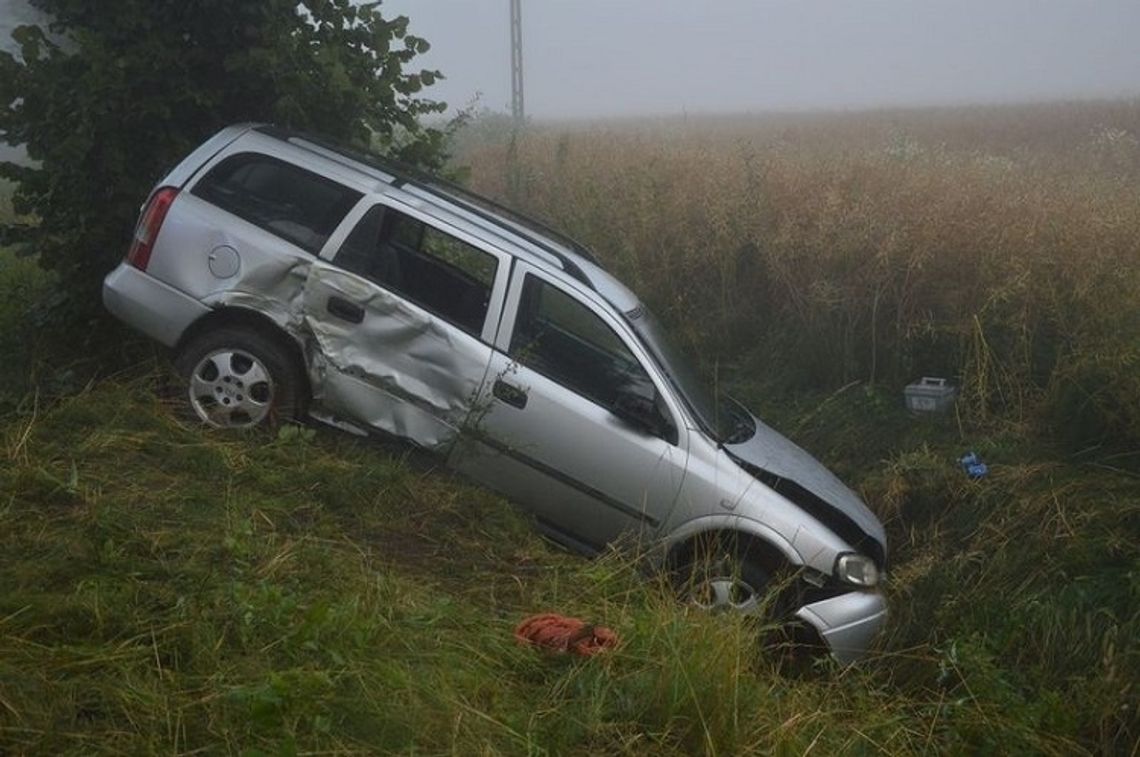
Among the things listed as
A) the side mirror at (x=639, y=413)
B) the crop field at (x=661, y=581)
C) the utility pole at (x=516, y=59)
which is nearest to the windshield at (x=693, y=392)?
the side mirror at (x=639, y=413)

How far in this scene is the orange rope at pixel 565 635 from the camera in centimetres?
485

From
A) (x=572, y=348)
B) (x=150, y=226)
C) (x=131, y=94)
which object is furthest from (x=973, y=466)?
(x=131, y=94)

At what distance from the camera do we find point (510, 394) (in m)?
6.96

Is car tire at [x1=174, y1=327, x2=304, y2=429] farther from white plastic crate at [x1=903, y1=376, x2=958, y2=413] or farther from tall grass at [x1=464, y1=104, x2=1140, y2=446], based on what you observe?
tall grass at [x1=464, y1=104, x2=1140, y2=446]

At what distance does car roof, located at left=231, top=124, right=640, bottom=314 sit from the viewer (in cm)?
740

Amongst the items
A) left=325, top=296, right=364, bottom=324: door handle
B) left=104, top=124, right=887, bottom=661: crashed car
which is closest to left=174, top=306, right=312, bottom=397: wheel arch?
left=104, top=124, right=887, bottom=661: crashed car

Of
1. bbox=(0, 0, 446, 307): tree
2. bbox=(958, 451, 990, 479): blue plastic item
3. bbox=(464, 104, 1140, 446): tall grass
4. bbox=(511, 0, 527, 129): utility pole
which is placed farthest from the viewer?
bbox=(511, 0, 527, 129): utility pole

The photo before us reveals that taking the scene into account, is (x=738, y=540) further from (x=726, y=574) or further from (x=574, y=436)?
(x=574, y=436)

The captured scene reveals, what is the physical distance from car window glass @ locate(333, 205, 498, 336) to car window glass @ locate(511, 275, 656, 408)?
0.25 meters

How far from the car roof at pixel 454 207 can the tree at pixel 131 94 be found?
1028 millimetres

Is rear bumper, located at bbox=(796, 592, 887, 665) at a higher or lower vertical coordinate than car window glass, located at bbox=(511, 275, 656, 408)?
lower

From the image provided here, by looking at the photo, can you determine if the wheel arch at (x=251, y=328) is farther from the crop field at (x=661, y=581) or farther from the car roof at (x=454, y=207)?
the car roof at (x=454, y=207)

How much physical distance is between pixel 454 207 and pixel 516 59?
13.2 meters

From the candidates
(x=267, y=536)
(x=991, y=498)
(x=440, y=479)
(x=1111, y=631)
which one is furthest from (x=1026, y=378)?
(x=267, y=536)
